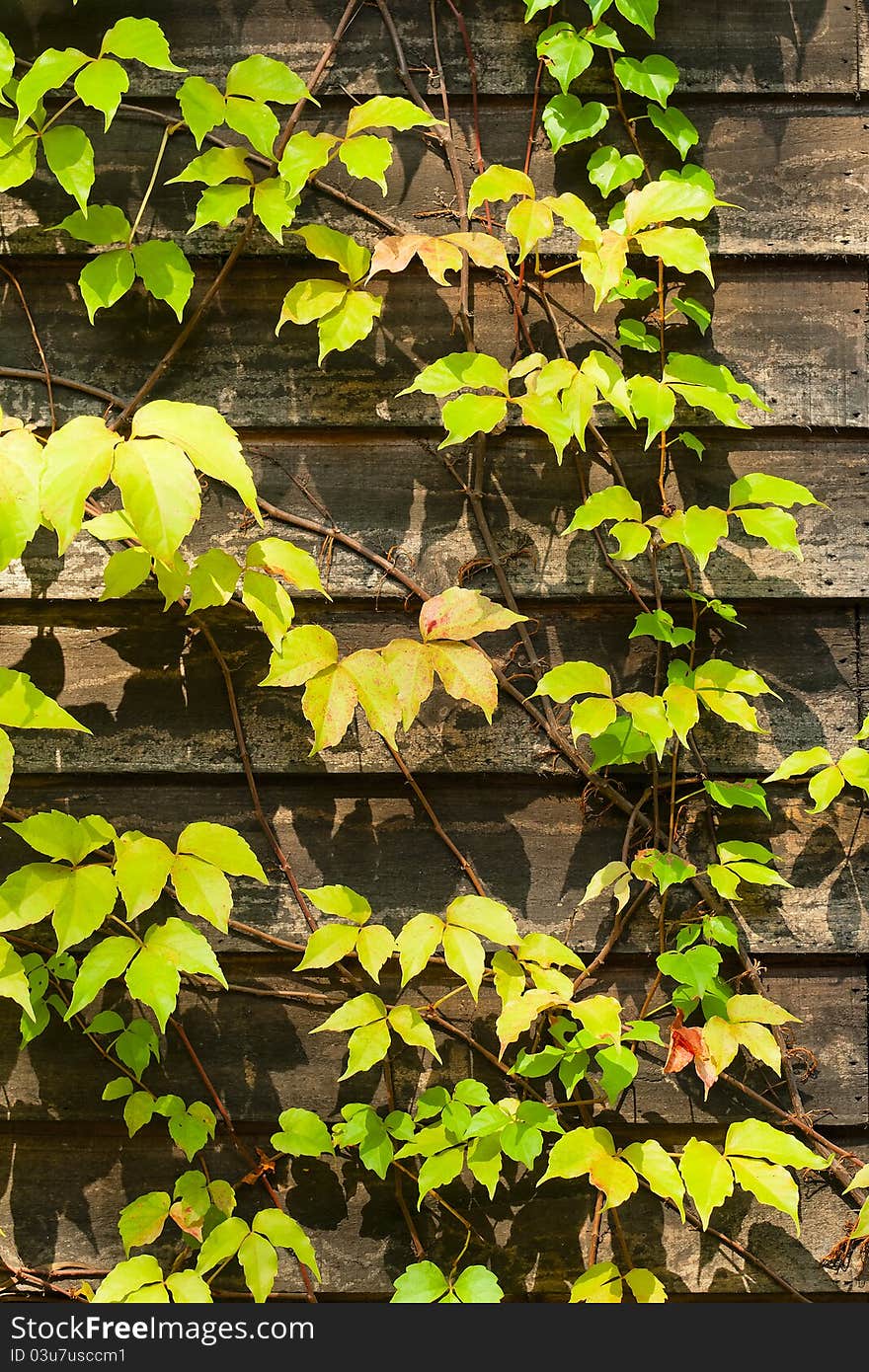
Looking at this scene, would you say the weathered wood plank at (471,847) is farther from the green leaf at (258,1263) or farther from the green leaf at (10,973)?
the green leaf at (258,1263)

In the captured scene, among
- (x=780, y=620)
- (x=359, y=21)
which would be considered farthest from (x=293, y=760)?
(x=359, y=21)

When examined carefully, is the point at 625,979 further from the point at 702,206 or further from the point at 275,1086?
the point at 702,206

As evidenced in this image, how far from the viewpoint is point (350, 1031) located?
49.7 inches

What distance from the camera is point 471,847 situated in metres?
1.27

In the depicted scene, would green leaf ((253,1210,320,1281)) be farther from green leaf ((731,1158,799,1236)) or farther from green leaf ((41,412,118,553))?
green leaf ((41,412,118,553))

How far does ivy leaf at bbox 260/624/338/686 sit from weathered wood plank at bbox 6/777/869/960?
17 centimetres

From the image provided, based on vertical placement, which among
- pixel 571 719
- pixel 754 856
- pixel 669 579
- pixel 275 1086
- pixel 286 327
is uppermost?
pixel 286 327

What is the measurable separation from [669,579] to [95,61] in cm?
91

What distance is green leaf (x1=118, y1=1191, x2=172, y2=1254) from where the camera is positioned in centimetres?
121

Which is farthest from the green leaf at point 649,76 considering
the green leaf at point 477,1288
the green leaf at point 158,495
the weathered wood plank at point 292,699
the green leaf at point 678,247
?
the green leaf at point 477,1288

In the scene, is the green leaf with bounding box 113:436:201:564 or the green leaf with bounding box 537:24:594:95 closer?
the green leaf with bounding box 113:436:201:564

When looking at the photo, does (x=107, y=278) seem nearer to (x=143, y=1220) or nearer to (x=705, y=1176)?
(x=143, y=1220)

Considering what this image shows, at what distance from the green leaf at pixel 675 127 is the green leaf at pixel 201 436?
2.25 feet

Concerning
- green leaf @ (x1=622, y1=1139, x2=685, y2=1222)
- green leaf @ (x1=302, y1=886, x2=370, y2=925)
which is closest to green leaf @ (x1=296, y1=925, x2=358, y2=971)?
green leaf @ (x1=302, y1=886, x2=370, y2=925)
